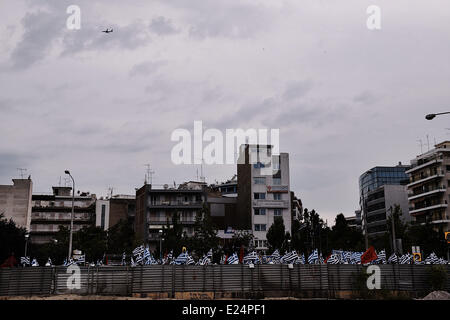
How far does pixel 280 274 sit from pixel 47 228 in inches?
3671

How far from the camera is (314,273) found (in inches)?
1210

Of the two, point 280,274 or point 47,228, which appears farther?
point 47,228

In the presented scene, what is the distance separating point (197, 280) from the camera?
29.6 m

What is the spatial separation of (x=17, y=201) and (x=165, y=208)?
3532cm

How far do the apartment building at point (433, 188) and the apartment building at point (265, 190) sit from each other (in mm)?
23328

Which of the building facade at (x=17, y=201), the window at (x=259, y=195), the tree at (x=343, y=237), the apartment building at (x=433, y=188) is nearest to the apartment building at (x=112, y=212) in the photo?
the building facade at (x=17, y=201)

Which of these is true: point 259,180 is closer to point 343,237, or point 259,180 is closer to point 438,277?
point 343,237

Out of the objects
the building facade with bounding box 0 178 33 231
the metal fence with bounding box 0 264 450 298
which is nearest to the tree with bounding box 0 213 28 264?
the building facade with bounding box 0 178 33 231

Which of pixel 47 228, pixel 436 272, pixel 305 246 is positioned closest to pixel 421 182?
pixel 305 246

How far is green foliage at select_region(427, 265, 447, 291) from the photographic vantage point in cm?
3077

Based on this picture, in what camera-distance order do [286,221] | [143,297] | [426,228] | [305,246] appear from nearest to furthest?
[143,297]
[426,228]
[305,246]
[286,221]

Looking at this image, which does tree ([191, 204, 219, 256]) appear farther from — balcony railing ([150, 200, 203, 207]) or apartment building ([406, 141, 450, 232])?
apartment building ([406, 141, 450, 232])

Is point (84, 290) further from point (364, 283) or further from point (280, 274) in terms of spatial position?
point (364, 283)

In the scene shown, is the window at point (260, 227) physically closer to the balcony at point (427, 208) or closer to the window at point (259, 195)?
the window at point (259, 195)
